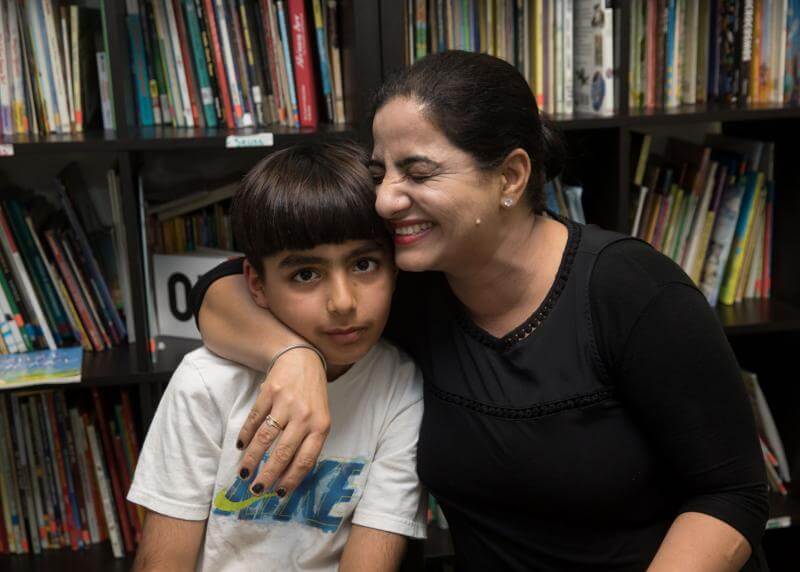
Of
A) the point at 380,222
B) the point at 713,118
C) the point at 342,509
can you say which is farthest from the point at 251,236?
the point at 713,118

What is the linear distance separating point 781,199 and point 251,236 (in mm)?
1337

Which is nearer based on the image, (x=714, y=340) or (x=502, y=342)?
(x=714, y=340)

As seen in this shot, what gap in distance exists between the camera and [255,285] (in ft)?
4.52

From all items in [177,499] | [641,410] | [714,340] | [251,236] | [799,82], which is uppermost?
[799,82]

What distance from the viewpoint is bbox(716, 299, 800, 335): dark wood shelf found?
1.91 m

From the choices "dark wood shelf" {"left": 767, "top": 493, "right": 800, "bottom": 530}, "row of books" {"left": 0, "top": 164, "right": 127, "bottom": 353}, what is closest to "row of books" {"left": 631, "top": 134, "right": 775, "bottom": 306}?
"dark wood shelf" {"left": 767, "top": 493, "right": 800, "bottom": 530}

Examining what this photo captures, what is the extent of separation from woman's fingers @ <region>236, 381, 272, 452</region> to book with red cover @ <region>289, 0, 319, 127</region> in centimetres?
81

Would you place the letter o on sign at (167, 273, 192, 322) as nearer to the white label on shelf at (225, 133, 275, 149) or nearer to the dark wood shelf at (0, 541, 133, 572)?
the white label on shelf at (225, 133, 275, 149)

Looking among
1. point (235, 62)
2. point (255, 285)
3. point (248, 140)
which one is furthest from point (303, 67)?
point (255, 285)

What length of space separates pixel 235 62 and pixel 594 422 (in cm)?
104

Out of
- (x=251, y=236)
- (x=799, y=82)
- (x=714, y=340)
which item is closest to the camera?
(x=714, y=340)

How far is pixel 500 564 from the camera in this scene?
4.57ft

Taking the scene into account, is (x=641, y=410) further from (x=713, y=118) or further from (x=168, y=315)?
(x=168, y=315)

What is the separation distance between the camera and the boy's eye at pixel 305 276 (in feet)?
4.27
